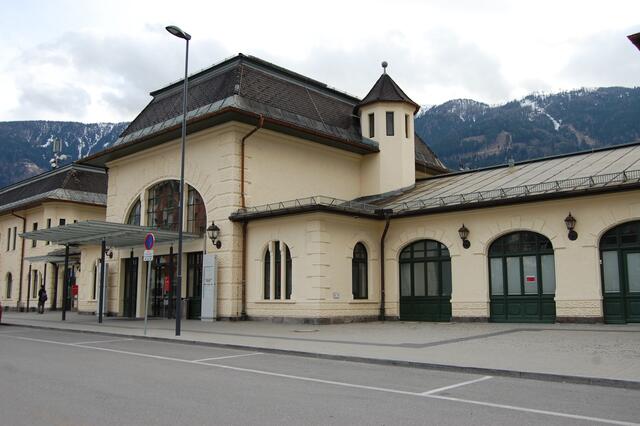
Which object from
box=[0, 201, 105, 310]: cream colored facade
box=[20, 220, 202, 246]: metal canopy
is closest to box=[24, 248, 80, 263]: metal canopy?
box=[0, 201, 105, 310]: cream colored facade

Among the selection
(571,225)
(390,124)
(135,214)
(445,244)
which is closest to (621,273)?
(571,225)

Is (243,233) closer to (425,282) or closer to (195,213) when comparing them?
(195,213)

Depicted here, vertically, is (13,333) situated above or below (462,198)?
below

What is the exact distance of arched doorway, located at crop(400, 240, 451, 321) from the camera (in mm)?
23500

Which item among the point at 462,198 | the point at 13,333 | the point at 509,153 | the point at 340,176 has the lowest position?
the point at 13,333

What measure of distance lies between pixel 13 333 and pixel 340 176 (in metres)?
15.6

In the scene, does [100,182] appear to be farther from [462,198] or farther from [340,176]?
[462,198]

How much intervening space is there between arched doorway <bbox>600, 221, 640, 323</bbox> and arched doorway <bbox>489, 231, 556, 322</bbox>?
166cm

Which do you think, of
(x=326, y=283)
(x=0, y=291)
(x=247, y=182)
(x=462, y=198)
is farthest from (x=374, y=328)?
(x=0, y=291)

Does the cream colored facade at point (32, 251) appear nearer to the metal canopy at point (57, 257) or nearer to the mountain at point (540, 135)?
the metal canopy at point (57, 257)

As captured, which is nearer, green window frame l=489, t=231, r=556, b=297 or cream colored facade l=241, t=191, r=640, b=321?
cream colored facade l=241, t=191, r=640, b=321

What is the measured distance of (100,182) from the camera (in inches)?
1738

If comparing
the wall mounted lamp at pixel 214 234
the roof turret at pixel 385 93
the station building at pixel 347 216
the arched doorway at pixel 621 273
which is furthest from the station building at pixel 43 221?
A: the arched doorway at pixel 621 273

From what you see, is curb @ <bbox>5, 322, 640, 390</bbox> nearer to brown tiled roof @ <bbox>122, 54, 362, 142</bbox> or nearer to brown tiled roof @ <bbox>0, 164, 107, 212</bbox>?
brown tiled roof @ <bbox>122, 54, 362, 142</bbox>
